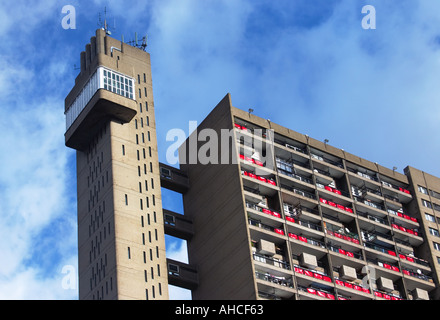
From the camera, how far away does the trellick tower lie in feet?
320

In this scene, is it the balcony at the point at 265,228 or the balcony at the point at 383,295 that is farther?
the balcony at the point at 383,295

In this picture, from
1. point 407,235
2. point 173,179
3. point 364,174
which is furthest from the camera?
point 364,174

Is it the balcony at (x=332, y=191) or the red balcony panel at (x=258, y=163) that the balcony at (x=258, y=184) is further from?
the balcony at (x=332, y=191)

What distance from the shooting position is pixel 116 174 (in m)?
102

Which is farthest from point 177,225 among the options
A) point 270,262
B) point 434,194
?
point 434,194

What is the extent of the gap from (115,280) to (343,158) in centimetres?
3792

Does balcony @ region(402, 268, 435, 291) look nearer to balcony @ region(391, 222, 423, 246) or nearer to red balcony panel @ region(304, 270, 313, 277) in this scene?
balcony @ region(391, 222, 423, 246)

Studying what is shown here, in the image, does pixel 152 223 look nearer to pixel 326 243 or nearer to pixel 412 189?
pixel 326 243

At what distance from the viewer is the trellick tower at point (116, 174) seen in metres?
97.4

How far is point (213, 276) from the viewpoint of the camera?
102 m

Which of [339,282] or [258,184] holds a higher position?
[258,184]

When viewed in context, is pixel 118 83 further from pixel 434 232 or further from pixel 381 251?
pixel 434 232

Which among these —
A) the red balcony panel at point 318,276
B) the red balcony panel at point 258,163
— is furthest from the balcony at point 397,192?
the red balcony panel at point 318,276

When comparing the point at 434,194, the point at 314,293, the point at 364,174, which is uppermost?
the point at 364,174
